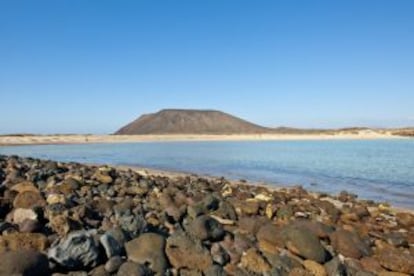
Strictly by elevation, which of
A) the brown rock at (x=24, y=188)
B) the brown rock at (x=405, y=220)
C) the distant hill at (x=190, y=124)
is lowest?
the brown rock at (x=405, y=220)

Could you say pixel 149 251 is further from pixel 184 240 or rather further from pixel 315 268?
pixel 315 268

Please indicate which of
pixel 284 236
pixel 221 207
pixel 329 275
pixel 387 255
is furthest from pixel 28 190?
pixel 387 255

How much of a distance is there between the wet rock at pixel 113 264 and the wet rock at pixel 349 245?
343 cm

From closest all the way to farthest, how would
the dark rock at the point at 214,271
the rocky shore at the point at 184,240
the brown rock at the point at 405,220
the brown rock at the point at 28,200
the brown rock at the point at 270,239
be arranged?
the rocky shore at the point at 184,240 < the dark rock at the point at 214,271 < the brown rock at the point at 270,239 < the brown rock at the point at 28,200 < the brown rock at the point at 405,220

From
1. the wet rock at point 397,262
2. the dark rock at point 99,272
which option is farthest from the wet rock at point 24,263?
the wet rock at point 397,262

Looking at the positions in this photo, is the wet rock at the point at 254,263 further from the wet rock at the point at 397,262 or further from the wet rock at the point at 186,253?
the wet rock at the point at 397,262

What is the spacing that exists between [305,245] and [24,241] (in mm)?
3698

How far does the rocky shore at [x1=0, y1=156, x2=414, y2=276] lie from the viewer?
17.2 feet

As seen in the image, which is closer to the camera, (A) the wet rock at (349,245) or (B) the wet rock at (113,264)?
(B) the wet rock at (113,264)

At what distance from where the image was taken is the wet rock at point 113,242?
5.48m

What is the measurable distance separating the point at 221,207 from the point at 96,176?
589 centimetres

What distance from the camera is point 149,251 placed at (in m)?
5.68

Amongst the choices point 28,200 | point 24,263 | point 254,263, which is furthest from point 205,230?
point 28,200

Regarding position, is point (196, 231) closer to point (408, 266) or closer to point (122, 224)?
point (122, 224)
